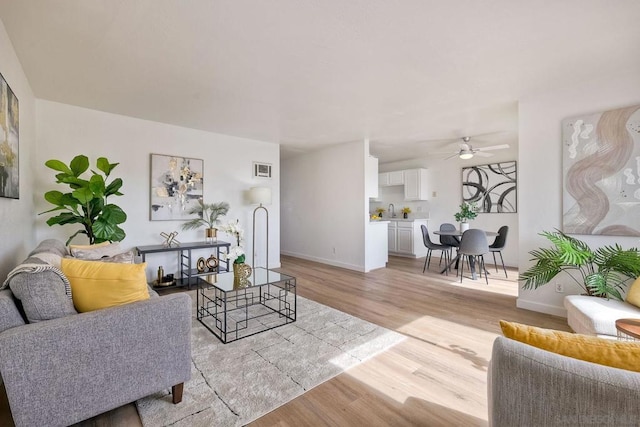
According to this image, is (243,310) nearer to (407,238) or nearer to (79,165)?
(79,165)

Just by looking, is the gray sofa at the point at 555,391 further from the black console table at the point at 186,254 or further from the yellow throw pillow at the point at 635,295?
the black console table at the point at 186,254

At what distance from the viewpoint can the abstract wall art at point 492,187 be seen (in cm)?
579

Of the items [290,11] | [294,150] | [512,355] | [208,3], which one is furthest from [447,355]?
[294,150]

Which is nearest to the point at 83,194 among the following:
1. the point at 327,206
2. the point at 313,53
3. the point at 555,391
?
the point at 313,53

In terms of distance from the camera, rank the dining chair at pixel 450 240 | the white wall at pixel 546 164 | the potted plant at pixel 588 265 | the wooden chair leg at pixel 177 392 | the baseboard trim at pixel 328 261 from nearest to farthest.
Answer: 1. the wooden chair leg at pixel 177 392
2. the potted plant at pixel 588 265
3. the white wall at pixel 546 164
4. the dining chair at pixel 450 240
5. the baseboard trim at pixel 328 261

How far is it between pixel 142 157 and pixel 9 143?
1.94 meters

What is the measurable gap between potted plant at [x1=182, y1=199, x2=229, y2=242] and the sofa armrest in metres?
2.93

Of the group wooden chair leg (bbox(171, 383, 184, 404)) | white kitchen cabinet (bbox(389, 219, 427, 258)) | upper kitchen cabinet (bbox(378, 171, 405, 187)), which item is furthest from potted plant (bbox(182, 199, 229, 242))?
upper kitchen cabinet (bbox(378, 171, 405, 187))

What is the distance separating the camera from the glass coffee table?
2.61 metres

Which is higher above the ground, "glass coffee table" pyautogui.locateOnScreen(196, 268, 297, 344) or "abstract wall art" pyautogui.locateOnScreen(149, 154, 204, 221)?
"abstract wall art" pyautogui.locateOnScreen(149, 154, 204, 221)

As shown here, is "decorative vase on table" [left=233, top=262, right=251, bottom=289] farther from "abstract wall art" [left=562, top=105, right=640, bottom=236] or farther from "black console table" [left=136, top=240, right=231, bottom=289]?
"abstract wall art" [left=562, top=105, right=640, bottom=236]

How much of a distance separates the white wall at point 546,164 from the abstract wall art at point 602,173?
3.0 inches

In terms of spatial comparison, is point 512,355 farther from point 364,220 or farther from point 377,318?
point 364,220

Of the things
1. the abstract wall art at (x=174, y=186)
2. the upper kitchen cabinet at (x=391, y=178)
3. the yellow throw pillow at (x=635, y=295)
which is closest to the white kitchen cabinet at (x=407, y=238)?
the upper kitchen cabinet at (x=391, y=178)
